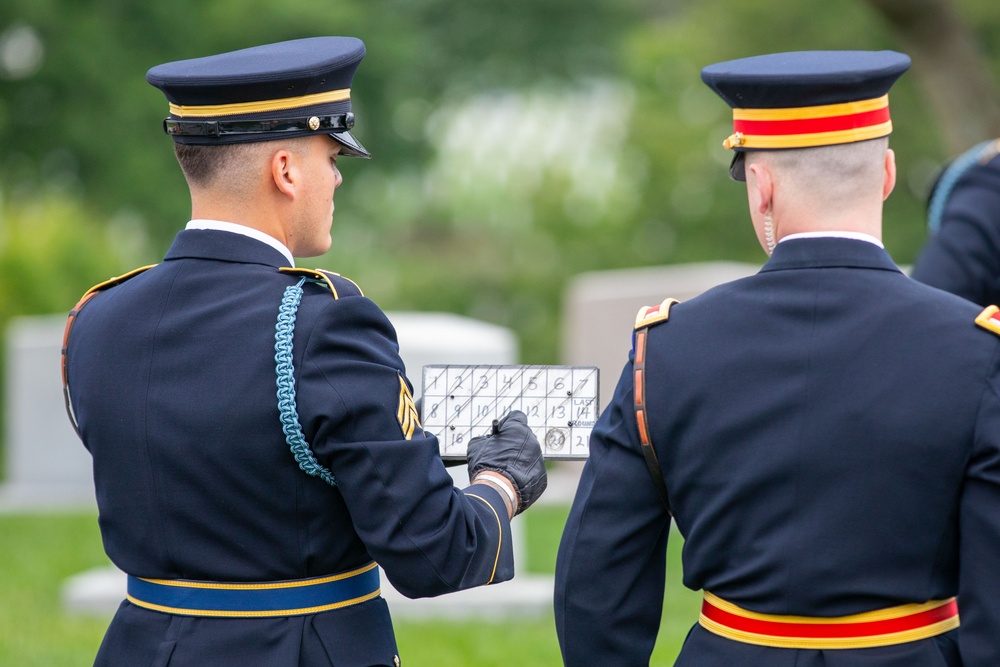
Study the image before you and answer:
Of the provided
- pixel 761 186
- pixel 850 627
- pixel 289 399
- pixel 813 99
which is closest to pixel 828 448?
pixel 850 627

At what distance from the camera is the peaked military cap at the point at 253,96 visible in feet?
8.59

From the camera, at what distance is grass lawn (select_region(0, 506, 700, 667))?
5844 mm

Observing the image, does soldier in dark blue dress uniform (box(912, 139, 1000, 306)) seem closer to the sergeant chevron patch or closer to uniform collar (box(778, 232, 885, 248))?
uniform collar (box(778, 232, 885, 248))

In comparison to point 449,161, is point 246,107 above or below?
above

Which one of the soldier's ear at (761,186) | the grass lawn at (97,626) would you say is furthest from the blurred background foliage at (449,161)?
the soldier's ear at (761,186)

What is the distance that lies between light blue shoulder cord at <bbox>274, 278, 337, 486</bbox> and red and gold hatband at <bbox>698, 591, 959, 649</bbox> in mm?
784

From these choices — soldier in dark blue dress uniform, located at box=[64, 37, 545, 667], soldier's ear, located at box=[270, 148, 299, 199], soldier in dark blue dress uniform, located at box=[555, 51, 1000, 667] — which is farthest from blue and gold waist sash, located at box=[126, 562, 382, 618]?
soldier's ear, located at box=[270, 148, 299, 199]

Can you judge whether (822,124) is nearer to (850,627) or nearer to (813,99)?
(813,99)

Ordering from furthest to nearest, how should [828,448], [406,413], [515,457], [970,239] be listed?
[970,239], [515,457], [406,413], [828,448]

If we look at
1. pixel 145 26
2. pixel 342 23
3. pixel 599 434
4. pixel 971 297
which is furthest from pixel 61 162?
pixel 599 434

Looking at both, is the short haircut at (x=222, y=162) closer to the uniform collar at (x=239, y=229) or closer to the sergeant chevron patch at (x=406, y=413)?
the uniform collar at (x=239, y=229)

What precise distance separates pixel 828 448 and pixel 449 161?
22.3m

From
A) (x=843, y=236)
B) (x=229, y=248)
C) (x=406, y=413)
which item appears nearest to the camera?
(x=843, y=236)

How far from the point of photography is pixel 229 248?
2.66 meters
